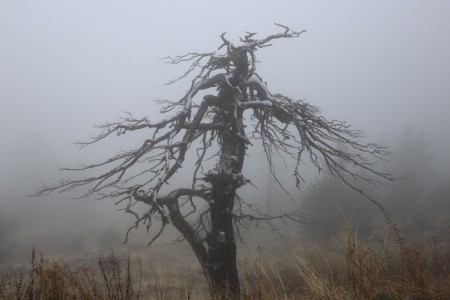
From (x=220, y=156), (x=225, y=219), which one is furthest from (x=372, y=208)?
(x=225, y=219)

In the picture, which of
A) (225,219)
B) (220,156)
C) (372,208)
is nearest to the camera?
(225,219)

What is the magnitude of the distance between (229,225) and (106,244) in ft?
81.1

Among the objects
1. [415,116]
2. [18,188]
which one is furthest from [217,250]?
[415,116]

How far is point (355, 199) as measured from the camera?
877 inches

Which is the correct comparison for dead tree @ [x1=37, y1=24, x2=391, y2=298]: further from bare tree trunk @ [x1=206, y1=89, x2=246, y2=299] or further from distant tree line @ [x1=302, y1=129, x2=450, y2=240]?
distant tree line @ [x1=302, y1=129, x2=450, y2=240]

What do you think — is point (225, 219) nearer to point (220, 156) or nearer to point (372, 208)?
point (220, 156)

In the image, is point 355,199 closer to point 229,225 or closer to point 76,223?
point 229,225

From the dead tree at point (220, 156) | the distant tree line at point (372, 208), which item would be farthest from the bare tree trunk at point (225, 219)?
the distant tree line at point (372, 208)

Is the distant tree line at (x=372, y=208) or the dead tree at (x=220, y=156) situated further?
the distant tree line at (x=372, y=208)

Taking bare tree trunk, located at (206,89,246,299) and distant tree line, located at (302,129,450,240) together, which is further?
distant tree line, located at (302,129,450,240)

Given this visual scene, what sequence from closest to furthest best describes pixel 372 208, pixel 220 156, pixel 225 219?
pixel 225 219
pixel 220 156
pixel 372 208

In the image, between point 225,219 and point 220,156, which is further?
point 220,156

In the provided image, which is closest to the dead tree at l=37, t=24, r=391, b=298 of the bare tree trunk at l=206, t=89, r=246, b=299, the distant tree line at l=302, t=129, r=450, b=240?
the bare tree trunk at l=206, t=89, r=246, b=299

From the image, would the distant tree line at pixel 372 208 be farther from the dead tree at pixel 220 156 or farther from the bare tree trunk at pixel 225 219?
the bare tree trunk at pixel 225 219
